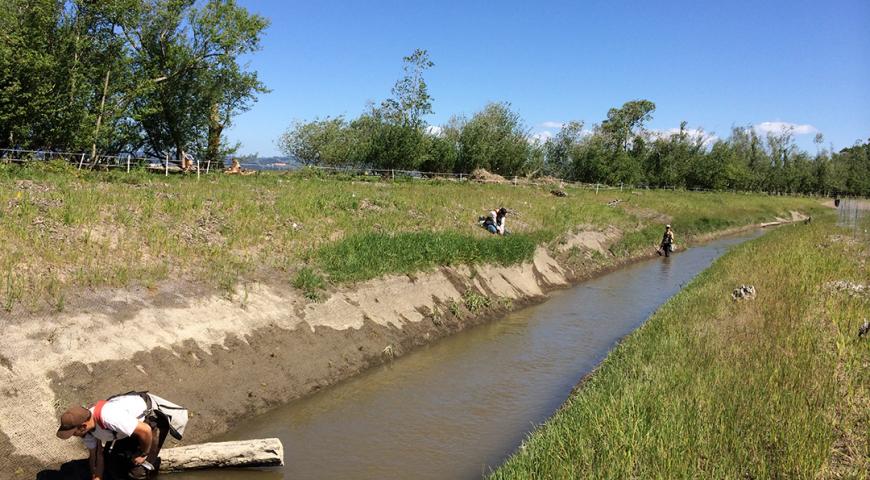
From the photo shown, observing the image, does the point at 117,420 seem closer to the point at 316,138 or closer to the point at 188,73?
the point at 188,73

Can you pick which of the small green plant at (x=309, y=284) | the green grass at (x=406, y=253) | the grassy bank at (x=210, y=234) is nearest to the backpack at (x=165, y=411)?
the grassy bank at (x=210, y=234)

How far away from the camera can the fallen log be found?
8719 mm

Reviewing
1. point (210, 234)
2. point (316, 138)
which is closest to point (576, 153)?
point (316, 138)

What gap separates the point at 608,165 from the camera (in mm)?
79125

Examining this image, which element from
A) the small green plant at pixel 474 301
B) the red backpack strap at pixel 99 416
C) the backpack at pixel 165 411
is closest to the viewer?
the red backpack strap at pixel 99 416

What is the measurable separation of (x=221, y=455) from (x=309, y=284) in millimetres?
6902

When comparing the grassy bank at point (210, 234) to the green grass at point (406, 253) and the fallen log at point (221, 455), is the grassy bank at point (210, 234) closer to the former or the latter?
the green grass at point (406, 253)

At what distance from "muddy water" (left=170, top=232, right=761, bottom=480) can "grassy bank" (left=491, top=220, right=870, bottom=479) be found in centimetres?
153

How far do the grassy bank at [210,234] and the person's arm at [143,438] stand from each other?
4.46 m

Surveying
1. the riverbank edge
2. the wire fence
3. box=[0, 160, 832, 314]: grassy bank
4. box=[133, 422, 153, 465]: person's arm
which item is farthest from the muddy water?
the wire fence

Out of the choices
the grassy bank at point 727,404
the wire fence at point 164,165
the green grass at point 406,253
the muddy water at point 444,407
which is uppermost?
the wire fence at point 164,165

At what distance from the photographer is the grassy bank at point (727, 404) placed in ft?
22.3

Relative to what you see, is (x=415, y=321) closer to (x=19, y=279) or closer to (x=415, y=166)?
(x=19, y=279)

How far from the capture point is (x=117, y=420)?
737 cm
